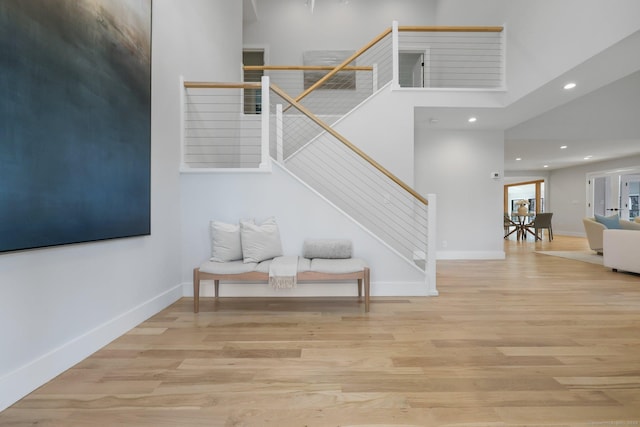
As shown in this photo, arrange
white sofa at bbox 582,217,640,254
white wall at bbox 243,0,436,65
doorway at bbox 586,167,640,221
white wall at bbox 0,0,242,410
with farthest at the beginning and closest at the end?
doorway at bbox 586,167,640,221 → white wall at bbox 243,0,436,65 → white sofa at bbox 582,217,640,254 → white wall at bbox 0,0,242,410

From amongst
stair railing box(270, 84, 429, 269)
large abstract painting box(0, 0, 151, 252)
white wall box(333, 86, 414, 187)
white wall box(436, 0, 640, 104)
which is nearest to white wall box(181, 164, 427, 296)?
large abstract painting box(0, 0, 151, 252)

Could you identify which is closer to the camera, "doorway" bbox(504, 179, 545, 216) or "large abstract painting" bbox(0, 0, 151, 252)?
"large abstract painting" bbox(0, 0, 151, 252)

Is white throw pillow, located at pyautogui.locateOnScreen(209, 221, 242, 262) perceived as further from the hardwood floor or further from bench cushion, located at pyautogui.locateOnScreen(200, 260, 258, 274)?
the hardwood floor

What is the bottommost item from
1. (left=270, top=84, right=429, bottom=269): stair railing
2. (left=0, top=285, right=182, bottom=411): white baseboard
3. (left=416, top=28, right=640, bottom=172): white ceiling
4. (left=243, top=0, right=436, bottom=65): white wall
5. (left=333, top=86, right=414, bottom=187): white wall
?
(left=0, top=285, right=182, bottom=411): white baseboard

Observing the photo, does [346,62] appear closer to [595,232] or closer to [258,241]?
[258,241]

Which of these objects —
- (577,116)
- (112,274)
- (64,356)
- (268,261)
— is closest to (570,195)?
(577,116)

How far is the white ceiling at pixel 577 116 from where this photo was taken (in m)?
3.43

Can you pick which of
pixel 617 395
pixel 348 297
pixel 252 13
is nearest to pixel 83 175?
pixel 348 297

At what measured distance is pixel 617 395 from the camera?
157cm

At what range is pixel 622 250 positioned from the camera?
452cm

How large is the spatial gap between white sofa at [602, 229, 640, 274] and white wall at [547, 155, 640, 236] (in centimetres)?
766

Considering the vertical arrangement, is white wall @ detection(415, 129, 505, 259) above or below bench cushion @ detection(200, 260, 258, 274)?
above

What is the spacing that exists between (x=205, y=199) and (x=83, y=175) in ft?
5.04

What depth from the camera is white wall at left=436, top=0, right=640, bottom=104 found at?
9.34ft
